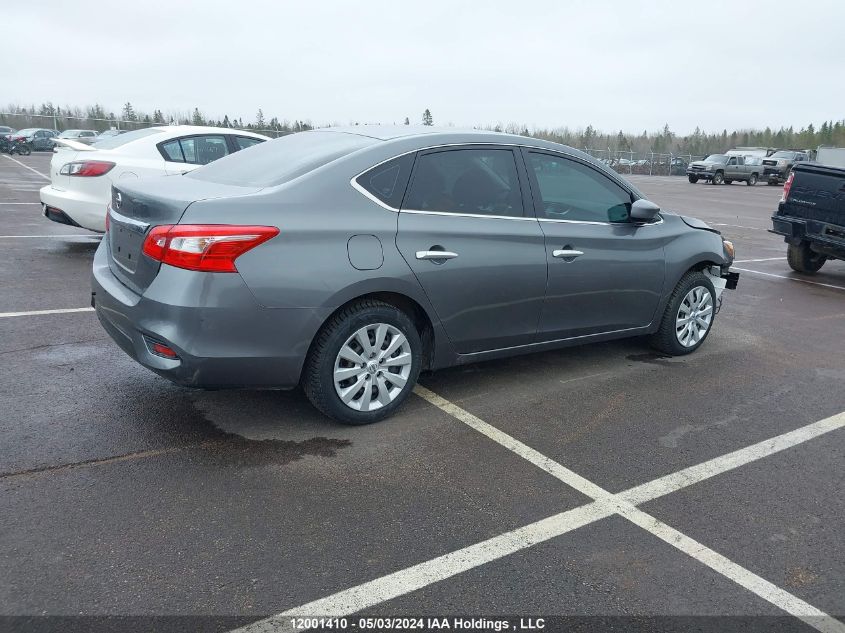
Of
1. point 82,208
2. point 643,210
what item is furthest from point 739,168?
point 643,210

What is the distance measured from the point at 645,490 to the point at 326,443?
168 centimetres

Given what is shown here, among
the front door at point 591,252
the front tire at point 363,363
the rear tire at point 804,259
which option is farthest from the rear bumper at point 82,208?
the rear tire at point 804,259

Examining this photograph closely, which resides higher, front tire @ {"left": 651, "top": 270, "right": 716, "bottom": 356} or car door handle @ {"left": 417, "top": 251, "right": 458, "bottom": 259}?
car door handle @ {"left": 417, "top": 251, "right": 458, "bottom": 259}

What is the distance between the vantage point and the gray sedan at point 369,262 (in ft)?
11.9

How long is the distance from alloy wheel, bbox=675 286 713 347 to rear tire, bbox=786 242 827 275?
5.22m

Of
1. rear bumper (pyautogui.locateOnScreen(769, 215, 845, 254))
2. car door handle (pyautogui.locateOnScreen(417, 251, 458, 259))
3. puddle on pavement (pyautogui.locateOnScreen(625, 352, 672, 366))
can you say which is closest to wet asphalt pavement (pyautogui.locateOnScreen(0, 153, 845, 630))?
puddle on pavement (pyautogui.locateOnScreen(625, 352, 672, 366))

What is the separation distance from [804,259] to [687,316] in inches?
219

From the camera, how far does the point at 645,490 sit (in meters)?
3.61

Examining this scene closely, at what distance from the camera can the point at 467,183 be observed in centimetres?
451

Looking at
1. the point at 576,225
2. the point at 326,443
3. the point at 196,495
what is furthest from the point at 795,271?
the point at 196,495

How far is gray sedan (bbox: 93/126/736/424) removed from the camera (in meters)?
3.64

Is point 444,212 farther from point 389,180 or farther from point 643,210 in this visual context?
point 643,210

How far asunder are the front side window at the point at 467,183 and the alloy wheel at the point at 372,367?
2.52 ft

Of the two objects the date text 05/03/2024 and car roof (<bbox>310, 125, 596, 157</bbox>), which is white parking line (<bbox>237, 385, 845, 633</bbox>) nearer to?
the date text 05/03/2024
